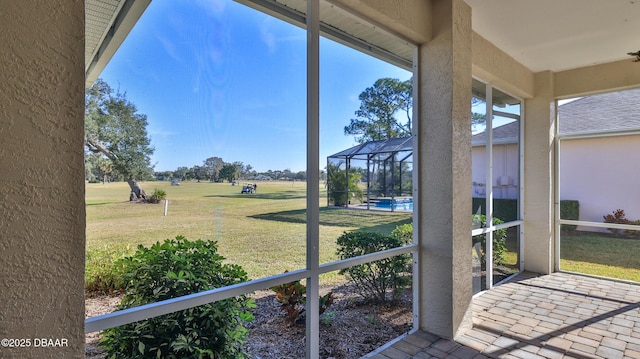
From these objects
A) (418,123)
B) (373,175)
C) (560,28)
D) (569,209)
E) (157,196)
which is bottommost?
(569,209)

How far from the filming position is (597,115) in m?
5.20

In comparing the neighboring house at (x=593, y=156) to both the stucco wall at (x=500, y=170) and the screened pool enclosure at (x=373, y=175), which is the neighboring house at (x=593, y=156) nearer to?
the stucco wall at (x=500, y=170)

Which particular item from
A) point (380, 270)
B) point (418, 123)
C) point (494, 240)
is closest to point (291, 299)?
point (380, 270)

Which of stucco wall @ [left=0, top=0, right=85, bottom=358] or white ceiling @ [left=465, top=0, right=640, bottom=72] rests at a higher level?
white ceiling @ [left=465, top=0, right=640, bottom=72]

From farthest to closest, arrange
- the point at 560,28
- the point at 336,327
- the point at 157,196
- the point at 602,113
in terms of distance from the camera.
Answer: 1. the point at 602,113
2. the point at 560,28
3. the point at 336,327
4. the point at 157,196

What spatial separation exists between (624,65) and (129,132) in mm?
6110

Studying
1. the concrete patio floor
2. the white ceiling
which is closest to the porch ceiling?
the white ceiling

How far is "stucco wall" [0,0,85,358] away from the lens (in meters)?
1.03

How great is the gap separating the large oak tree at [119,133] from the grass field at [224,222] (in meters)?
0.09

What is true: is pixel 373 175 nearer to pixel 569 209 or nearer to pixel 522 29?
pixel 522 29

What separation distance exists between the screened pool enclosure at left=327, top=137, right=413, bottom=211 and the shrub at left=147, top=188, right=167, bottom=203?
3.78 ft

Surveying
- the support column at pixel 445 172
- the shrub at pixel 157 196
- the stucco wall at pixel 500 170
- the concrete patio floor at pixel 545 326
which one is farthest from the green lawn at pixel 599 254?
the shrub at pixel 157 196

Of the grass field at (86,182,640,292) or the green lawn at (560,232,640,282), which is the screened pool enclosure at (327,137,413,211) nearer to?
the grass field at (86,182,640,292)

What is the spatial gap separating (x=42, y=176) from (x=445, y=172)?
8.91ft
